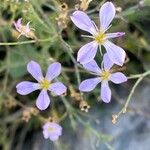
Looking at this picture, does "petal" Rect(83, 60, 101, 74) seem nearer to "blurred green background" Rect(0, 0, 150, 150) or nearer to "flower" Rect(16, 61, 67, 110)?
"flower" Rect(16, 61, 67, 110)

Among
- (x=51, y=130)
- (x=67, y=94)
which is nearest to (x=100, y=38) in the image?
(x=51, y=130)

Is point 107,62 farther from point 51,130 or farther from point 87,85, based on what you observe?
point 51,130

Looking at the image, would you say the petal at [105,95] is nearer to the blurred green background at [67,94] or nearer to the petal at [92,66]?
the petal at [92,66]

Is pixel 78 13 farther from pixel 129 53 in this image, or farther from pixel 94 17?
pixel 129 53

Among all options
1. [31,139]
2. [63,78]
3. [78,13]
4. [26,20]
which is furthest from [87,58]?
[31,139]

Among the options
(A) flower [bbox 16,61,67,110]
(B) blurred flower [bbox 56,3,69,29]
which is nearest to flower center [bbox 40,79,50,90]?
(A) flower [bbox 16,61,67,110]

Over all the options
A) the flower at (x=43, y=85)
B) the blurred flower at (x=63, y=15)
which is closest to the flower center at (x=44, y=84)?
the flower at (x=43, y=85)
